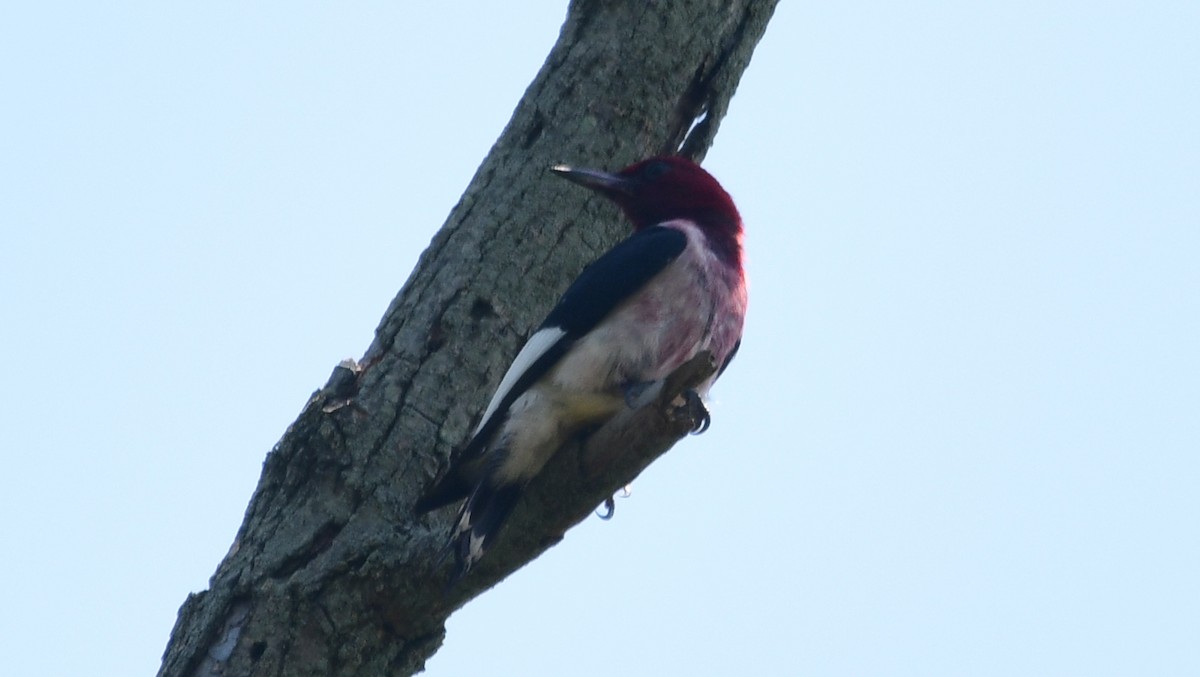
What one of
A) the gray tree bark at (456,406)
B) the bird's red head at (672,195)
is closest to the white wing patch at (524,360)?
the gray tree bark at (456,406)

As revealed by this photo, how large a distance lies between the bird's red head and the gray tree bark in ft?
0.24

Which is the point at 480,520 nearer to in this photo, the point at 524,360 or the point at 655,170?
the point at 524,360

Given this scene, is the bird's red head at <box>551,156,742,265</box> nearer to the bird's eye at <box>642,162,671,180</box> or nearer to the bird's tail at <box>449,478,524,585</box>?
the bird's eye at <box>642,162,671,180</box>

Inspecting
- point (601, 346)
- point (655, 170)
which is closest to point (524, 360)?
point (601, 346)

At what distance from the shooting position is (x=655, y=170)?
512cm

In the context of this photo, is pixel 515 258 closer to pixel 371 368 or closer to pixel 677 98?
pixel 371 368

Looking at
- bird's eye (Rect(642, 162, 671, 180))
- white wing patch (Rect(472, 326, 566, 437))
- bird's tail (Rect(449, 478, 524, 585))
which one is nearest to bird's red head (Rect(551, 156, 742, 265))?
bird's eye (Rect(642, 162, 671, 180))

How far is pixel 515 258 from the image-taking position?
4723 mm

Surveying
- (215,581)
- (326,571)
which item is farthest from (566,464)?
(215,581)

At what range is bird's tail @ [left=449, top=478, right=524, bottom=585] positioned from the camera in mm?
3781

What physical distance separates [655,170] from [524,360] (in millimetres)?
1088

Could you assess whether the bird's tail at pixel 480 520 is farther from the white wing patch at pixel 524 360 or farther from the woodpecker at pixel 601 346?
the white wing patch at pixel 524 360

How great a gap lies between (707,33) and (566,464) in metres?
2.05

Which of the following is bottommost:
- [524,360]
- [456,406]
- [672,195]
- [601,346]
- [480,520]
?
[480,520]
